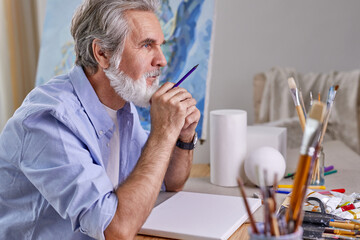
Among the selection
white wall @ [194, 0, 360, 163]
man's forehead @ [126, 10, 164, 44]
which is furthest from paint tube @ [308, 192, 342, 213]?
white wall @ [194, 0, 360, 163]

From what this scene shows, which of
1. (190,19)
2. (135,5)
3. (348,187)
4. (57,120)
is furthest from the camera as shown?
(190,19)

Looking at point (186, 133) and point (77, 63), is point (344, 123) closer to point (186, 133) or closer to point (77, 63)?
point (186, 133)

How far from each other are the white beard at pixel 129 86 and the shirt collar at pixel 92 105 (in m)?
0.07

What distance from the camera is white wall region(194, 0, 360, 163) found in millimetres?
2676

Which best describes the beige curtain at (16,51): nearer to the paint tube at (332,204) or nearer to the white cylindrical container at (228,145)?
the white cylindrical container at (228,145)

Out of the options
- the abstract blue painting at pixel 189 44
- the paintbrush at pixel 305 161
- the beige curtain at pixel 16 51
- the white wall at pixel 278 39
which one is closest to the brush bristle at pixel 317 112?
the paintbrush at pixel 305 161

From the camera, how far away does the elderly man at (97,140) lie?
106 centimetres

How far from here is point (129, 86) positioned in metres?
1.35

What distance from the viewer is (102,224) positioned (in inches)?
40.4

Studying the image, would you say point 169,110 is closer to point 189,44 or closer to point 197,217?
point 197,217

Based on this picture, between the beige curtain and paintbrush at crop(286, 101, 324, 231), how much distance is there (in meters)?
2.17

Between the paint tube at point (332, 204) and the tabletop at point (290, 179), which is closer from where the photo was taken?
the paint tube at point (332, 204)

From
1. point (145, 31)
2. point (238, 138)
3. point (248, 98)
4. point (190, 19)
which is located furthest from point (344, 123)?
point (145, 31)

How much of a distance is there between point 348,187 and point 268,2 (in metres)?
1.51
